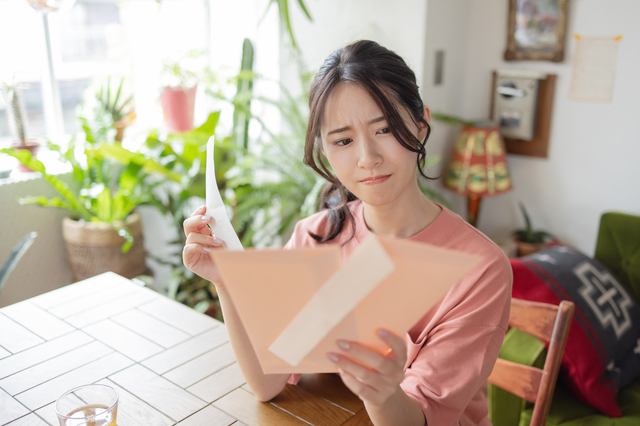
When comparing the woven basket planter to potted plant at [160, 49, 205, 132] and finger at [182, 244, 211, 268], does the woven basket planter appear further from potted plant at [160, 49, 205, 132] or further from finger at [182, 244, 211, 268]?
finger at [182, 244, 211, 268]

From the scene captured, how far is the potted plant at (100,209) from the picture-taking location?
7.94ft

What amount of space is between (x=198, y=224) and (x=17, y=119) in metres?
2.00

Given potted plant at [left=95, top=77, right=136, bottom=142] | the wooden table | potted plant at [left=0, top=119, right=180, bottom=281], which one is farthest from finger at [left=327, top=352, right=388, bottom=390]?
potted plant at [left=95, top=77, right=136, bottom=142]

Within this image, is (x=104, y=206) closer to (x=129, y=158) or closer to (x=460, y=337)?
(x=129, y=158)

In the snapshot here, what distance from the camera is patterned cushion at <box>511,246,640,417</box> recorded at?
5.38 ft

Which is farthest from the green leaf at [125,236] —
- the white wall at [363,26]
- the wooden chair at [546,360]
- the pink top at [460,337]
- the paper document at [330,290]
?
the paper document at [330,290]

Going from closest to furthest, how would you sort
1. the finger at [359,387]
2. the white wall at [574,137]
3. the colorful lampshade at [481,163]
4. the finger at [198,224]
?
the finger at [359,387]
the finger at [198,224]
the white wall at [574,137]
the colorful lampshade at [481,163]

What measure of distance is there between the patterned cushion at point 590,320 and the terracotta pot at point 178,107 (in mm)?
1944

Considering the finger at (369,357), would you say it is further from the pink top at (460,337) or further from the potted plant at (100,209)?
the potted plant at (100,209)

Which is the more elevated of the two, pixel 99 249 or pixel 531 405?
pixel 99 249

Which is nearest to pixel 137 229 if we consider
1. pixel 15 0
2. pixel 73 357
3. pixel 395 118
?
pixel 15 0

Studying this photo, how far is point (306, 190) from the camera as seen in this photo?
265cm

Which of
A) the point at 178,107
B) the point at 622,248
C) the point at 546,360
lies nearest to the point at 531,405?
the point at 546,360

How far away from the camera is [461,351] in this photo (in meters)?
0.92
